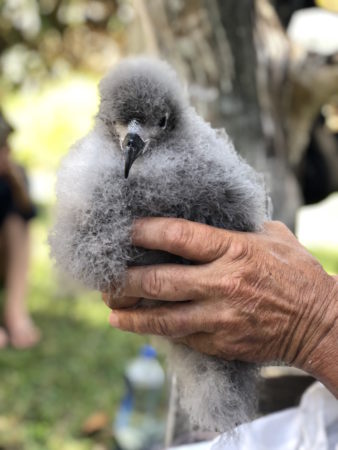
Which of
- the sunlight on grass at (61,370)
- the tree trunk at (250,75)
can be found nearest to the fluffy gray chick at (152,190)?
the sunlight on grass at (61,370)

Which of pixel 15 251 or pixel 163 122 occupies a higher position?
pixel 163 122

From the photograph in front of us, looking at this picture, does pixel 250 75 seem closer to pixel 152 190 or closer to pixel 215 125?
pixel 215 125

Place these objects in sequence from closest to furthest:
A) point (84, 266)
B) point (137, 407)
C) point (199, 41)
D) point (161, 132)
→ point (84, 266)
point (161, 132)
point (199, 41)
point (137, 407)

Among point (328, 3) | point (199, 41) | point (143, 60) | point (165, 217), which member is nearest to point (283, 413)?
point (165, 217)

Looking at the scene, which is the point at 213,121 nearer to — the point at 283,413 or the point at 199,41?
the point at 199,41

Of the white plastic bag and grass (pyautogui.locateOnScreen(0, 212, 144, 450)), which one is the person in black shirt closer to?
grass (pyautogui.locateOnScreen(0, 212, 144, 450))

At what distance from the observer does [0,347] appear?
3.54 meters

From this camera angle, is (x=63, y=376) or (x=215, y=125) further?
(x=63, y=376)

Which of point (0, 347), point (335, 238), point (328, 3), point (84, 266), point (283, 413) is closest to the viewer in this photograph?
point (84, 266)

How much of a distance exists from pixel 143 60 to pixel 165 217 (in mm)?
452

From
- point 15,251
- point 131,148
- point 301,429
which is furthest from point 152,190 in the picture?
point 15,251

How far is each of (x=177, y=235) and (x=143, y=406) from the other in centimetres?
201

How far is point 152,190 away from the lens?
124cm

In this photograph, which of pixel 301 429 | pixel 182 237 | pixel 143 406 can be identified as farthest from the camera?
pixel 143 406
